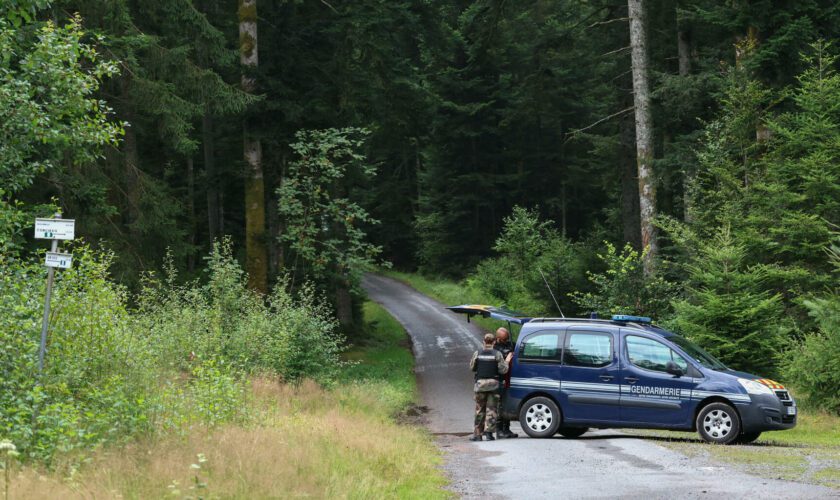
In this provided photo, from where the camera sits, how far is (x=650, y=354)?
1562 centimetres

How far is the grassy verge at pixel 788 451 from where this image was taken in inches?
428

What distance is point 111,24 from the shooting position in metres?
22.4

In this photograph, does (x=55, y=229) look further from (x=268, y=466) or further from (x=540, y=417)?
(x=540, y=417)

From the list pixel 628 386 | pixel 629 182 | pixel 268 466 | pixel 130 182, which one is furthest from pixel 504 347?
pixel 629 182

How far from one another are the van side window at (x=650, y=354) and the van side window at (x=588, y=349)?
0.39 meters

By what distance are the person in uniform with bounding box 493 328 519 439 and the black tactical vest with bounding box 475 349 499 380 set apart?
39 cm

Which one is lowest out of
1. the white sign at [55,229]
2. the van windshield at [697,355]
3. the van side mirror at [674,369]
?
the van side mirror at [674,369]

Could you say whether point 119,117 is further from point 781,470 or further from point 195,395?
point 781,470

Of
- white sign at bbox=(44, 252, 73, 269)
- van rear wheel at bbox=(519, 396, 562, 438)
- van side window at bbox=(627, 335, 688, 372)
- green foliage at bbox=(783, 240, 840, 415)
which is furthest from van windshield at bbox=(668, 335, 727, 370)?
white sign at bbox=(44, 252, 73, 269)

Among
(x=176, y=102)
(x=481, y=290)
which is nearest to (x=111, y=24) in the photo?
(x=176, y=102)

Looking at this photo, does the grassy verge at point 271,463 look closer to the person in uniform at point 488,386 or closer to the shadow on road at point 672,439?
the person in uniform at point 488,386

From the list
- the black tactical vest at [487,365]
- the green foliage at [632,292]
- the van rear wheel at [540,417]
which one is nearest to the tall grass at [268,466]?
the black tactical vest at [487,365]

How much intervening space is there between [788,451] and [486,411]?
5281mm

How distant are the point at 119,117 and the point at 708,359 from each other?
18.9 meters
